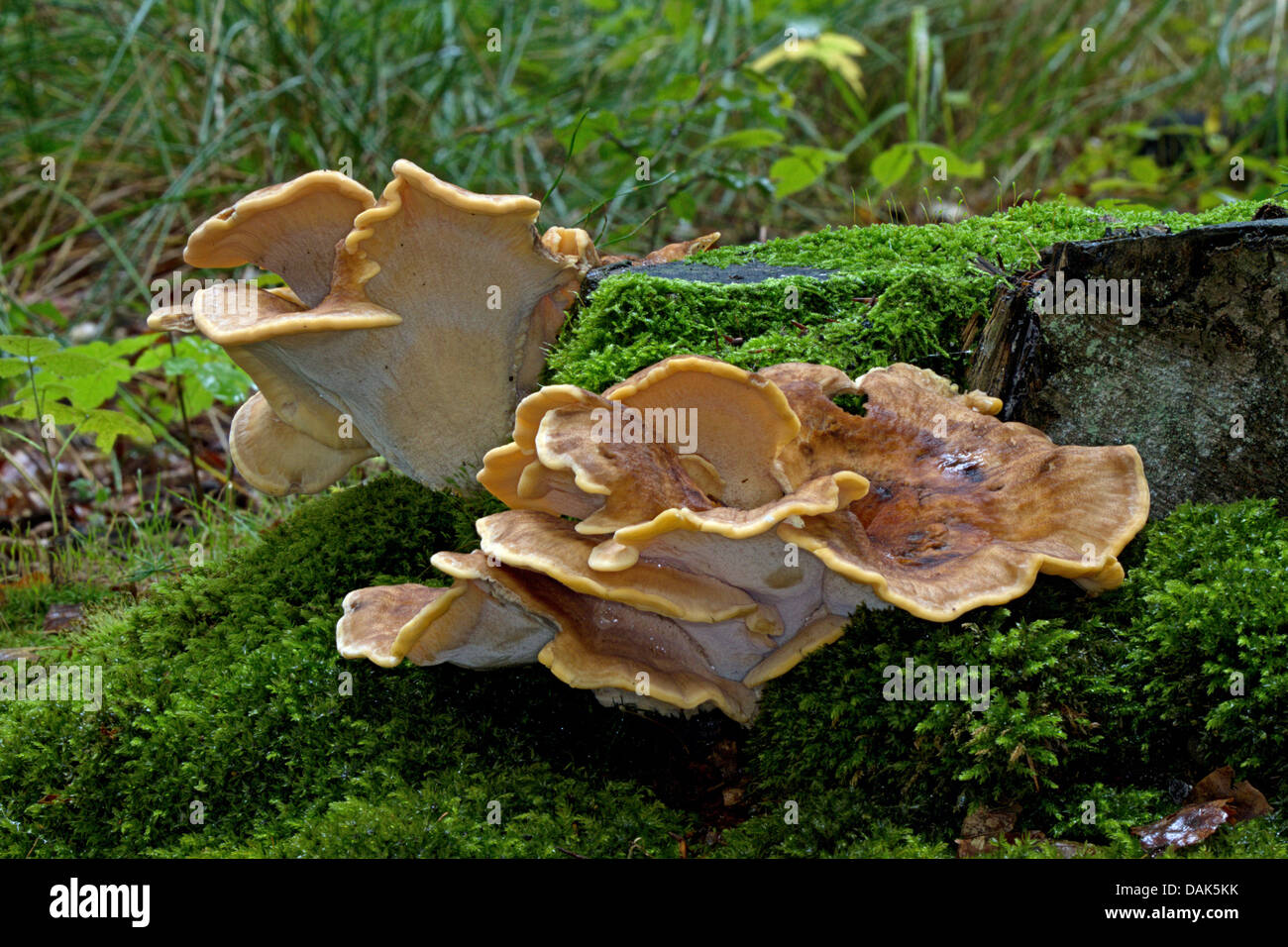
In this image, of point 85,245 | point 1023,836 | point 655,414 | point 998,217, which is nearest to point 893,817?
point 1023,836

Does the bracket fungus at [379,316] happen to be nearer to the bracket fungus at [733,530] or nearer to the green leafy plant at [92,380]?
the bracket fungus at [733,530]

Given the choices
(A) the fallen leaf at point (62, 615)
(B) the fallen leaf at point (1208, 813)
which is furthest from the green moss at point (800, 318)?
(A) the fallen leaf at point (62, 615)

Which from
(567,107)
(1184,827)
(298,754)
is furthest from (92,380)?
(1184,827)

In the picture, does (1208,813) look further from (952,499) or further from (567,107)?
(567,107)

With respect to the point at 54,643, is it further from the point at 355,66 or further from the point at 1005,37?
the point at 1005,37

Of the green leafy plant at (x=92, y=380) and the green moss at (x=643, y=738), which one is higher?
the green leafy plant at (x=92, y=380)

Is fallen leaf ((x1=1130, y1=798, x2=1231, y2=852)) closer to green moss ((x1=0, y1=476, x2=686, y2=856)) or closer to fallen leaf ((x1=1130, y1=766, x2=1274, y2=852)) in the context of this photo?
fallen leaf ((x1=1130, y1=766, x2=1274, y2=852))
